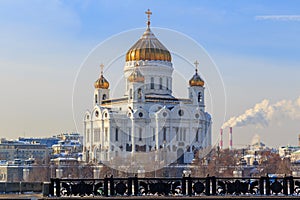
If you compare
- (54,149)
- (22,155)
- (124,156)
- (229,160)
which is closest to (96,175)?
(124,156)

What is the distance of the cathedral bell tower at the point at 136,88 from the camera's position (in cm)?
8719

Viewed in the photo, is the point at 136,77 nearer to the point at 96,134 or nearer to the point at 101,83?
the point at 101,83

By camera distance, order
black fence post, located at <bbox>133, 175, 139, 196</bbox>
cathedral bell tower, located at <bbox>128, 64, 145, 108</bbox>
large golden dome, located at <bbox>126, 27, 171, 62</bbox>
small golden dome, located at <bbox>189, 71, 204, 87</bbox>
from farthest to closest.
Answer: small golden dome, located at <bbox>189, 71, 204, 87</bbox> < large golden dome, located at <bbox>126, 27, 171, 62</bbox> < cathedral bell tower, located at <bbox>128, 64, 145, 108</bbox> < black fence post, located at <bbox>133, 175, 139, 196</bbox>

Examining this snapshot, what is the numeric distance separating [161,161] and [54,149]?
4927 cm

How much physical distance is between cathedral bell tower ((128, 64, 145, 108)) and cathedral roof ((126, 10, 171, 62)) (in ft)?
6.19

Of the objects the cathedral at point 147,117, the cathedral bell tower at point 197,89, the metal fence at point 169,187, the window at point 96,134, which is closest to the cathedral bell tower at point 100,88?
the cathedral at point 147,117

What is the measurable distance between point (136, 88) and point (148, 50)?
14.4 feet

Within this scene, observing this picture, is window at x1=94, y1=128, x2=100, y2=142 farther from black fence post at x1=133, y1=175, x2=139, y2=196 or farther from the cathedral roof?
black fence post at x1=133, y1=175, x2=139, y2=196

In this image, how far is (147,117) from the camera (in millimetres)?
87250

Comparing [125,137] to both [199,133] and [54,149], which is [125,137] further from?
[54,149]

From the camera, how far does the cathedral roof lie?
89.8 meters

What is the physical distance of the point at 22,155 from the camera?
456 feet

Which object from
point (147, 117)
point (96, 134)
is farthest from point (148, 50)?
point (96, 134)

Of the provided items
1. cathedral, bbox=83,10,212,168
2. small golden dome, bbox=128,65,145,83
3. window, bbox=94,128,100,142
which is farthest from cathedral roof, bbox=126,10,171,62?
window, bbox=94,128,100,142
